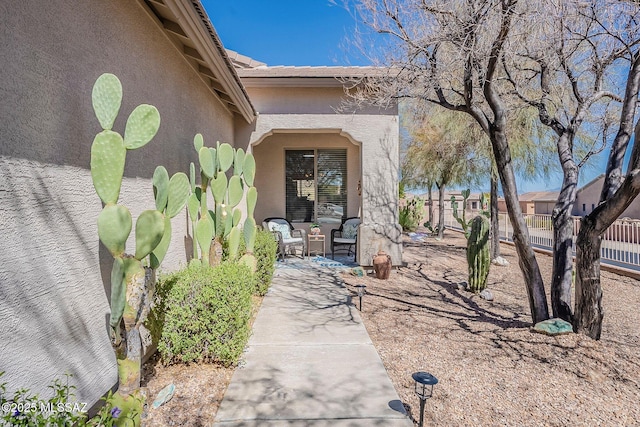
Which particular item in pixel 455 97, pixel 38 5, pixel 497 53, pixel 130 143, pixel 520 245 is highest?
pixel 455 97

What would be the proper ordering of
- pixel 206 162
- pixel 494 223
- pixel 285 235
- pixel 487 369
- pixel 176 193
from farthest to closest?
pixel 494 223 < pixel 285 235 < pixel 206 162 < pixel 487 369 < pixel 176 193

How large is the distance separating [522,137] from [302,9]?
695 cm

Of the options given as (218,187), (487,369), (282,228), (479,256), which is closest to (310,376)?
(487,369)

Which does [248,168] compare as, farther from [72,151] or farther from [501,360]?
[501,360]

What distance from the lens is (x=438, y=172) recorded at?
51.5 ft

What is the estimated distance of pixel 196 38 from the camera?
4188 millimetres

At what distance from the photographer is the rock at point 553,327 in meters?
4.41

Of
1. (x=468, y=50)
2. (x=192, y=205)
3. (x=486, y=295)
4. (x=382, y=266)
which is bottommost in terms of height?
(x=486, y=295)

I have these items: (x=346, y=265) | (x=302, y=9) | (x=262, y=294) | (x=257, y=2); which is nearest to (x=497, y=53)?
(x=262, y=294)

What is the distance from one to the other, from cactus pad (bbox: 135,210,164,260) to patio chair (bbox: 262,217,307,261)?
6.56 meters

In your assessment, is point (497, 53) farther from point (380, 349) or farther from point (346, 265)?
point (346, 265)

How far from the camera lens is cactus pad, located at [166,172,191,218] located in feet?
10.4

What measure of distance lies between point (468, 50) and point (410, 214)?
1582 centimetres

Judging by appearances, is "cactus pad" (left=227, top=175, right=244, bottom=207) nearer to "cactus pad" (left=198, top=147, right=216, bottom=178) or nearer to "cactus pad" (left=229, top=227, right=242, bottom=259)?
"cactus pad" (left=229, top=227, right=242, bottom=259)
